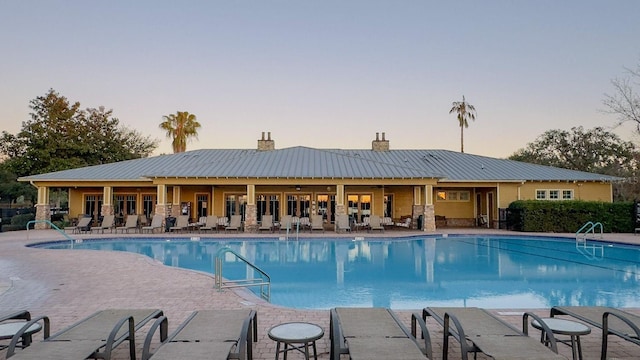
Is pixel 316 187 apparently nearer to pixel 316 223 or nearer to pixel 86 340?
pixel 316 223

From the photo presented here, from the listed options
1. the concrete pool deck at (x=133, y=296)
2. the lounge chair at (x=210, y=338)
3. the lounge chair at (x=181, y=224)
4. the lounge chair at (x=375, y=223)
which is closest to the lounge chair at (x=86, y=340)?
the lounge chair at (x=210, y=338)

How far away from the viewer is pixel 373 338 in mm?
3871

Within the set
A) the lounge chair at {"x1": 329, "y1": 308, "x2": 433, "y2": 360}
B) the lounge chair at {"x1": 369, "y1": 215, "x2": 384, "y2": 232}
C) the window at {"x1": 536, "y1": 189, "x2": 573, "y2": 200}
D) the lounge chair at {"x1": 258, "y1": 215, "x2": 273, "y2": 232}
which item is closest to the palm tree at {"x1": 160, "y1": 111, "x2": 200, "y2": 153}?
the lounge chair at {"x1": 258, "y1": 215, "x2": 273, "y2": 232}

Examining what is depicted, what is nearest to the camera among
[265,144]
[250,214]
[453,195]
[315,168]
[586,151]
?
[250,214]

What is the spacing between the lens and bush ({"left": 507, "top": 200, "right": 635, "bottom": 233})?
68.1 ft

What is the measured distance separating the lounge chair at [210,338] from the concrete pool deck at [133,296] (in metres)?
0.46

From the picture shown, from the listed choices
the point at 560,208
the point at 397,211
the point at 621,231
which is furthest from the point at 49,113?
the point at 621,231

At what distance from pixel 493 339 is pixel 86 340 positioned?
3.90 m

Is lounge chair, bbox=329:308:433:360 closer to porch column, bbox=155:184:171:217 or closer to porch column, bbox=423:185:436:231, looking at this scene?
porch column, bbox=423:185:436:231

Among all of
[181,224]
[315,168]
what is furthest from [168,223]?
[315,168]

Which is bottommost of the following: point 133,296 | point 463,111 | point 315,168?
point 133,296

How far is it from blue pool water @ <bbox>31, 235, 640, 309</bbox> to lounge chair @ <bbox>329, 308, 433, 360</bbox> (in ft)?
11.6

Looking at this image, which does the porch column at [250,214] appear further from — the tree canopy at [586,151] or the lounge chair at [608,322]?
the tree canopy at [586,151]

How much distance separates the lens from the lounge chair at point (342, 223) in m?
20.2
